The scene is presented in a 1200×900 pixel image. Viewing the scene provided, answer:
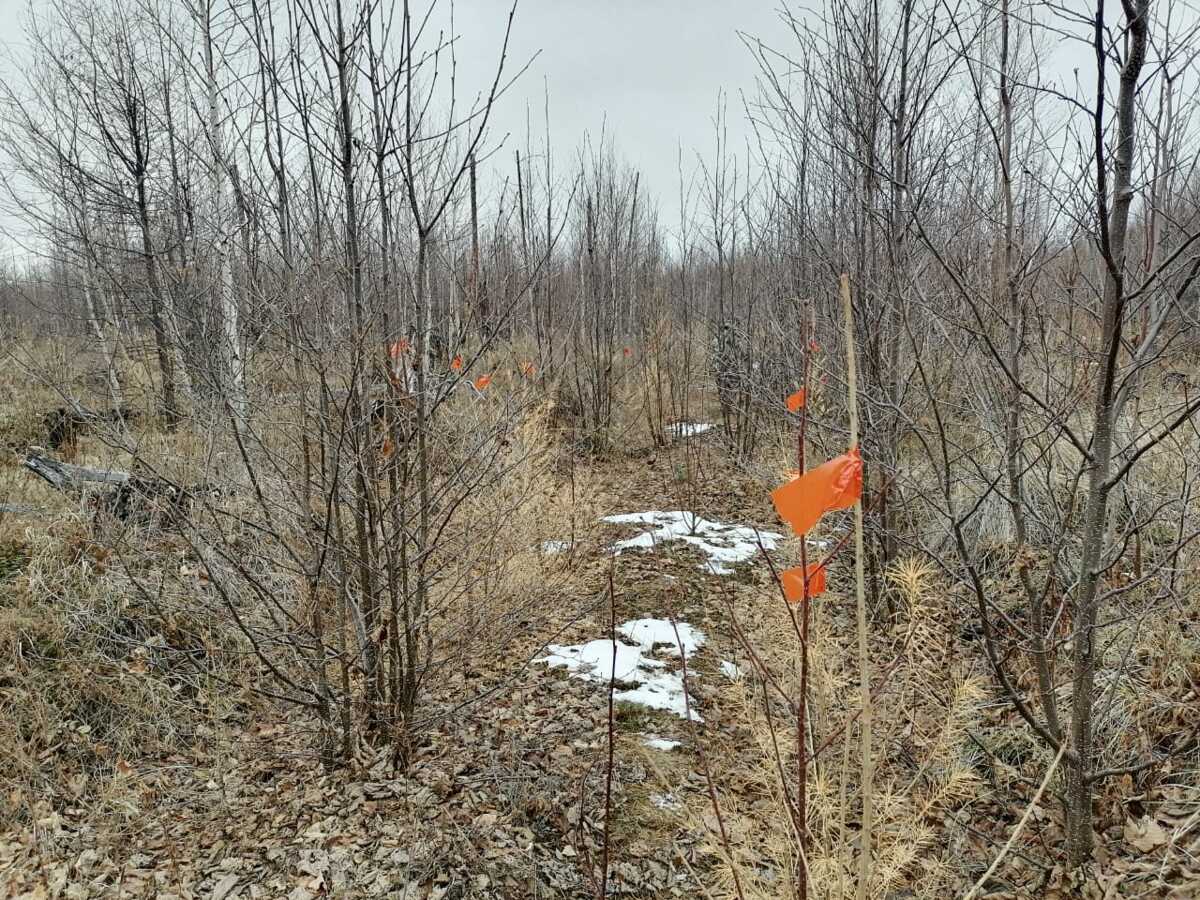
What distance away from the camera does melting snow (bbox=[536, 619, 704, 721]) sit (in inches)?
143

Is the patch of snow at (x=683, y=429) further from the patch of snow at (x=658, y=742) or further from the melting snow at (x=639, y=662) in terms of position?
the patch of snow at (x=658, y=742)

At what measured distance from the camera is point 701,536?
6023 mm

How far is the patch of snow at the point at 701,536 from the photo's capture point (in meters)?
5.61

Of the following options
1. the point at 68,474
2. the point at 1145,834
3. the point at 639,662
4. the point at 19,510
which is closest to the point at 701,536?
the point at 639,662

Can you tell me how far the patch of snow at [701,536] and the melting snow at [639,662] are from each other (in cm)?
112

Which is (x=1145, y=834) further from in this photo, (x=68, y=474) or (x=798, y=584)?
(x=68, y=474)

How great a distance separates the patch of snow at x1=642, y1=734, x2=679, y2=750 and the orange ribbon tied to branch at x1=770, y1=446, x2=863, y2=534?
9.08 ft

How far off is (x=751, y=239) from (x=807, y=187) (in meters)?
2.16

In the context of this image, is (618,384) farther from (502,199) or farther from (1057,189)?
(1057,189)

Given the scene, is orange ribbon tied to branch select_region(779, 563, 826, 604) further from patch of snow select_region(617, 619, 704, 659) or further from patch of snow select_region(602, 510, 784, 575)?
patch of snow select_region(602, 510, 784, 575)

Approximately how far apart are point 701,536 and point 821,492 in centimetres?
543

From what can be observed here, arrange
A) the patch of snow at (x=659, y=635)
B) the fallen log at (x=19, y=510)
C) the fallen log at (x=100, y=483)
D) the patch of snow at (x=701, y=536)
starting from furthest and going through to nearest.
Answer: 1. the patch of snow at (x=701, y=536)
2. the fallen log at (x=19, y=510)
3. the fallen log at (x=100, y=483)
4. the patch of snow at (x=659, y=635)

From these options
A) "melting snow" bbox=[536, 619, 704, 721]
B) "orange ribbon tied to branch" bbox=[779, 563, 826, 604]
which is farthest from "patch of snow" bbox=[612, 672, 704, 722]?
"orange ribbon tied to branch" bbox=[779, 563, 826, 604]

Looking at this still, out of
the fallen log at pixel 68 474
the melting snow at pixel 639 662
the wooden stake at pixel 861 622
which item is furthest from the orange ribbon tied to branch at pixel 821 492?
the fallen log at pixel 68 474
